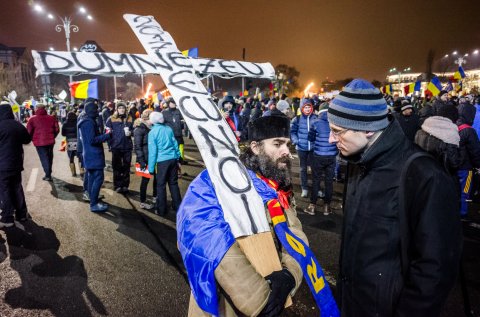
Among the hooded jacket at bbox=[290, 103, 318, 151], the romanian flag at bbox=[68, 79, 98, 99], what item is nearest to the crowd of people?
the hooded jacket at bbox=[290, 103, 318, 151]

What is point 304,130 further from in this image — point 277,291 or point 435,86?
point 435,86

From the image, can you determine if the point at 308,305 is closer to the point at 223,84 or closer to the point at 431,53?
the point at 223,84

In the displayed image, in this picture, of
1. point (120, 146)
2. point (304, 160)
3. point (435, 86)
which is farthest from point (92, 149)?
point (435, 86)

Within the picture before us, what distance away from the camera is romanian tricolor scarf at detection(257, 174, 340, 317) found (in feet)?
5.22

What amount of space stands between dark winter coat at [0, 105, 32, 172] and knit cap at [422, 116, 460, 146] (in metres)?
6.54

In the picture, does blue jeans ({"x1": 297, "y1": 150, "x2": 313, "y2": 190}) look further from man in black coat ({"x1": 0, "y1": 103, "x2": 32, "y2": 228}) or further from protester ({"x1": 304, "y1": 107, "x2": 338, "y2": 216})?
man in black coat ({"x1": 0, "y1": 103, "x2": 32, "y2": 228})

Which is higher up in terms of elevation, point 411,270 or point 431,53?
point 431,53

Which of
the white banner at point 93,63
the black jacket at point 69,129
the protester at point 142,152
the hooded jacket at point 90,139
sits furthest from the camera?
the black jacket at point 69,129

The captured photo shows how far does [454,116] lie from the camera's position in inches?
232

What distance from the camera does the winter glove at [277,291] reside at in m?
1.49

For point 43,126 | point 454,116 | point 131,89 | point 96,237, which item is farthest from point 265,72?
point 131,89

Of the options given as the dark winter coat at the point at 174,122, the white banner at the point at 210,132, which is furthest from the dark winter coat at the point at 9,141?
the dark winter coat at the point at 174,122

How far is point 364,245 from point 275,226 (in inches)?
21.3

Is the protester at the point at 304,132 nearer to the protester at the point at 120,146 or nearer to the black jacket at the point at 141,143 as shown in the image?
the black jacket at the point at 141,143
